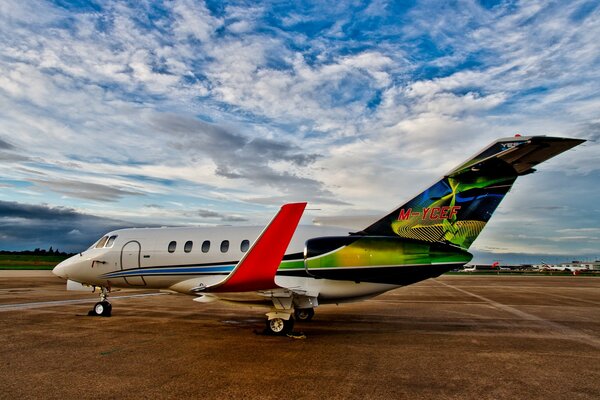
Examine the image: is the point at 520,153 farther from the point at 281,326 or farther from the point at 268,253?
the point at 281,326

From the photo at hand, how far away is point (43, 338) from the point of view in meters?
9.16

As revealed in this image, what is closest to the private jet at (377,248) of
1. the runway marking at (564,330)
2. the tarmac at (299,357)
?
the tarmac at (299,357)

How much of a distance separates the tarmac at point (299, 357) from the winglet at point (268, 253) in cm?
144

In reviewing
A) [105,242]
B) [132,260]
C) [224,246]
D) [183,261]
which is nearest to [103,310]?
[132,260]

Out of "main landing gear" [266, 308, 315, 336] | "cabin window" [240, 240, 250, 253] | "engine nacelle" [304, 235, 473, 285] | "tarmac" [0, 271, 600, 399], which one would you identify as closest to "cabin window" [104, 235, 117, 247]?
"tarmac" [0, 271, 600, 399]

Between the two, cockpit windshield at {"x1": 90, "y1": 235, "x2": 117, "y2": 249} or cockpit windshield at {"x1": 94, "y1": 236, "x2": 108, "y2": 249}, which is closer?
cockpit windshield at {"x1": 90, "y1": 235, "x2": 117, "y2": 249}

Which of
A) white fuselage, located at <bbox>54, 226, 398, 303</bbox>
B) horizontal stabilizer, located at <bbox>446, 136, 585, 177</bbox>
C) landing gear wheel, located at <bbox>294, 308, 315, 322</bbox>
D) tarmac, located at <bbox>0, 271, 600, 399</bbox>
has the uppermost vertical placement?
horizontal stabilizer, located at <bbox>446, 136, 585, 177</bbox>

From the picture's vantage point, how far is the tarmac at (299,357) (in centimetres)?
561

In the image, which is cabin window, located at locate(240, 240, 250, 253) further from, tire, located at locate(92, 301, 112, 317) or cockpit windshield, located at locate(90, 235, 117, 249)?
tire, located at locate(92, 301, 112, 317)

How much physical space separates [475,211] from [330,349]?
476cm

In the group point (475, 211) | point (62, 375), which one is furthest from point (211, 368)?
point (475, 211)

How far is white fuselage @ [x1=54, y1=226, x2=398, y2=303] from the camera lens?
9.88 metres

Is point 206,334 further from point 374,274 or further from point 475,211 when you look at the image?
point 475,211

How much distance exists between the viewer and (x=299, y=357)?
24.6 ft
